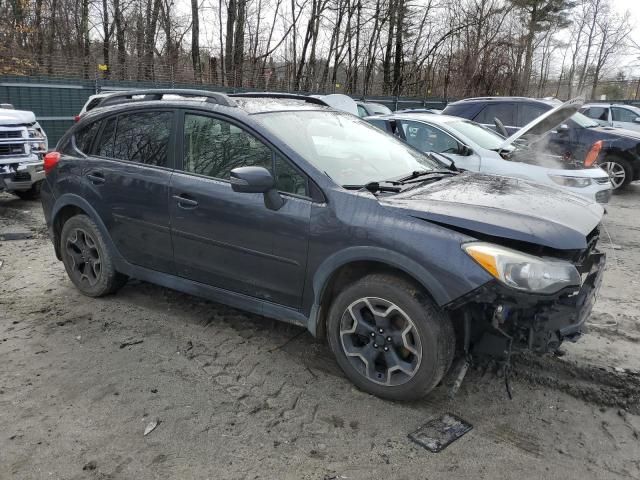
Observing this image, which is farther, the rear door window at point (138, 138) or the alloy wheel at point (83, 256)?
the alloy wheel at point (83, 256)

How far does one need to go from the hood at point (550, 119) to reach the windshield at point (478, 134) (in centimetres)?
148

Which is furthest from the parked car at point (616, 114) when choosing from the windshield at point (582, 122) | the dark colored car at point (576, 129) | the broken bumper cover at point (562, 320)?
the broken bumper cover at point (562, 320)

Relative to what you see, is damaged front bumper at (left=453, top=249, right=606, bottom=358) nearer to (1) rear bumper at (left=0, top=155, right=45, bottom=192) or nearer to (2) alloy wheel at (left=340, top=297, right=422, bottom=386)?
(2) alloy wheel at (left=340, top=297, right=422, bottom=386)

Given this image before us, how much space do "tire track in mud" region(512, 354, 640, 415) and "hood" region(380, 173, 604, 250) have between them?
39.5 inches

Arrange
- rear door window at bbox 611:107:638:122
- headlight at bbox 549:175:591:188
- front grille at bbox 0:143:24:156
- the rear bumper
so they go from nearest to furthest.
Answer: headlight at bbox 549:175:591:188 → the rear bumper → front grille at bbox 0:143:24:156 → rear door window at bbox 611:107:638:122

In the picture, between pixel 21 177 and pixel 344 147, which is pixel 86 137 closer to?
pixel 344 147

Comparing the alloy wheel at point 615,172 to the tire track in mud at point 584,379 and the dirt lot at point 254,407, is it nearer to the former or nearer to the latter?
the dirt lot at point 254,407

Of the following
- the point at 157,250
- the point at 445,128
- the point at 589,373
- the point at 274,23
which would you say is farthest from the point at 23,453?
the point at 274,23

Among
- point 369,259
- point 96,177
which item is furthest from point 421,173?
point 96,177

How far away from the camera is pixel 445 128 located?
286 inches

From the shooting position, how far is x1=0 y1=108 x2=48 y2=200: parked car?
7781 millimetres

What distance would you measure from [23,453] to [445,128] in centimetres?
631

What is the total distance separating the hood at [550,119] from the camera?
4.79 m

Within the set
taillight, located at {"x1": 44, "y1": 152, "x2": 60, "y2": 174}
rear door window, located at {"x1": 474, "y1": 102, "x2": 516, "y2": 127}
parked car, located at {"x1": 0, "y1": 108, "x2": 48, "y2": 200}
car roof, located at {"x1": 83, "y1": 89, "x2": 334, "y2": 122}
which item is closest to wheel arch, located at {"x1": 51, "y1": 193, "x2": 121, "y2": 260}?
taillight, located at {"x1": 44, "y1": 152, "x2": 60, "y2": 174}
